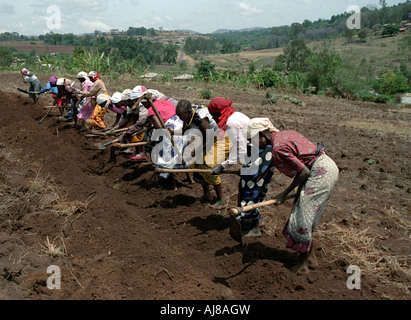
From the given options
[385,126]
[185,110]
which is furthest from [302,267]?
[385,126]

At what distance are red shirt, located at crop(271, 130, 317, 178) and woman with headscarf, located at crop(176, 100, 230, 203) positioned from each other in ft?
4.87

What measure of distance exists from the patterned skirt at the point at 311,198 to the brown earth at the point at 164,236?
525mm

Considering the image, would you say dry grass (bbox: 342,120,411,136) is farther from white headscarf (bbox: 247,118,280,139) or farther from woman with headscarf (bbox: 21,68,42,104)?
woman with headscarf (bbox: 21,68,42,104)

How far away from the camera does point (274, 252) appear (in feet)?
13.6

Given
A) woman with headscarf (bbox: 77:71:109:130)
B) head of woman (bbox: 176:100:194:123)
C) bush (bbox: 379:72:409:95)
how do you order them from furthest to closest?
bush (bbox: 379:72:409:95) → woman with headscarf (bbox: 77:71:109:130) → head of woman (bbox: 176:100:194:123)

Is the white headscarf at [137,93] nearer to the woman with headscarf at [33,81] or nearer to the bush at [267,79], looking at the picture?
the woman with headscarf at [33,81]

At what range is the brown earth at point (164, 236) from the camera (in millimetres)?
3570

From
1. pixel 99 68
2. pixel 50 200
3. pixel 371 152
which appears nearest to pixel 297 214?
pixel 50 200

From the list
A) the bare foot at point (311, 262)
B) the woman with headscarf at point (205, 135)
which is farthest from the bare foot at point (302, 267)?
the woman with headscarf at point (205, 135)

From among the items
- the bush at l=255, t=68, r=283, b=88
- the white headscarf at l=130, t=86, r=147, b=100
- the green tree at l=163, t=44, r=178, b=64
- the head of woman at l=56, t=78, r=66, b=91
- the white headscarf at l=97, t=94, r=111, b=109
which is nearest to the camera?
the white headscarf at l=130, t=86, r=147, b=100

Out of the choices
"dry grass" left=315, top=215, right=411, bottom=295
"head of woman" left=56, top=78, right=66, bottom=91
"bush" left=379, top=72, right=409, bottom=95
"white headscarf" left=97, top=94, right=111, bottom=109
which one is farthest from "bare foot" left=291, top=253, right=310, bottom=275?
"bush" left=379, top=72, right=409, bottom=95

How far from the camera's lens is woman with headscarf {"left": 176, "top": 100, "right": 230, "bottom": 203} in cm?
473

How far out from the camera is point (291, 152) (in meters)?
3.35
